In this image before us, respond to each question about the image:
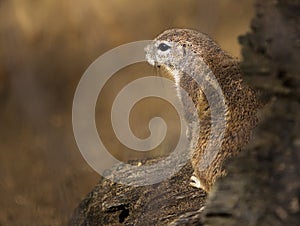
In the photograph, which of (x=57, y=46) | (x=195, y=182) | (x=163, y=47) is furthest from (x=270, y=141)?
(x=57, y=46)

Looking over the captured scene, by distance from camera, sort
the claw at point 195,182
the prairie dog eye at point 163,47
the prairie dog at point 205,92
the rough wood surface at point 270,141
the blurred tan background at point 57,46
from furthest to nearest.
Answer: the blurred tan background at point 57,46 < the prairie dog eye at point 163,47 < the claw at point 195,182 < the prairie dog at point 205,92 < the rough wood surface at point 270,141

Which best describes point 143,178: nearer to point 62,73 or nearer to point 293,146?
point 293,146

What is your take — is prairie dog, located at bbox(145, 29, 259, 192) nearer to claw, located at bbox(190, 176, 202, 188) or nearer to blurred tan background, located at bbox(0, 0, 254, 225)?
claw, located at bbox(190, 176, 202, 188)

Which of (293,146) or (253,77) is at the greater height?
(253,77)

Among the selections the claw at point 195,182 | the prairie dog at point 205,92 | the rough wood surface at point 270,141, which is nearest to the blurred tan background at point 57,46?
the prairie dog at point 205,92

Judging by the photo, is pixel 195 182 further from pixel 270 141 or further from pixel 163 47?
pixel 270 141

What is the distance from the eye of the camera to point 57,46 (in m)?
13.2

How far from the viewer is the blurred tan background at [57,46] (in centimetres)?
1184

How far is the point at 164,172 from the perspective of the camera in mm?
5680

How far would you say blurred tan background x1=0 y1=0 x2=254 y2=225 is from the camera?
1184 cm

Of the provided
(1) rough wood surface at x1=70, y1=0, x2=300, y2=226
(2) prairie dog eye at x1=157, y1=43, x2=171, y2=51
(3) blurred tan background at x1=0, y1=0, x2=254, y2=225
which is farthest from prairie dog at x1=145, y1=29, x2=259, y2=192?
(3) blurred tan background at x1=0, y1=0, x2=254, y2=225

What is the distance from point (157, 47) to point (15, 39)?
774 centimetres

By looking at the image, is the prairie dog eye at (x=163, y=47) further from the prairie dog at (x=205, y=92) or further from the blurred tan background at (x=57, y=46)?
the blurred tan background at (x=57, y=46)

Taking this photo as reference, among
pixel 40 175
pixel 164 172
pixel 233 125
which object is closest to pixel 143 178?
pixel 164 172
